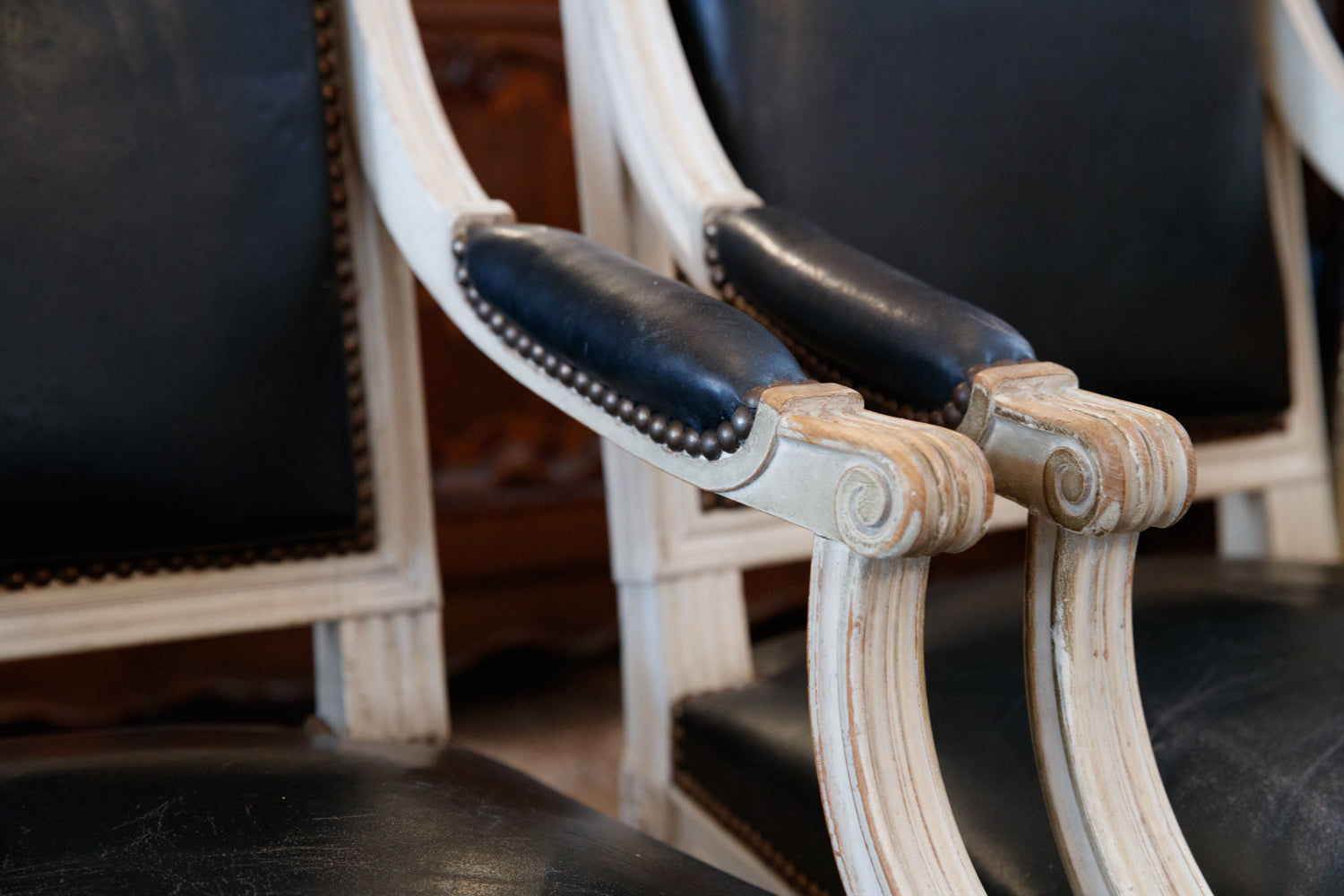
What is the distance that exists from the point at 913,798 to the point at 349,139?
1.49 ft

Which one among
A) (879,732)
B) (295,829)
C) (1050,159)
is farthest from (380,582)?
(1050,159)

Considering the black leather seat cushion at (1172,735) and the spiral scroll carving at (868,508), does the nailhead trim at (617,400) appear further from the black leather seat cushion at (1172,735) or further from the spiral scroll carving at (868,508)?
the black leather seat cushion at (1172,735)

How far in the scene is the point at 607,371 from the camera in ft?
1.40

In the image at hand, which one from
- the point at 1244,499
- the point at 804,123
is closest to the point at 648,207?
the point at 804,123

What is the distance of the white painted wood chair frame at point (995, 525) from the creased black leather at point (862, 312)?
2 centimetres

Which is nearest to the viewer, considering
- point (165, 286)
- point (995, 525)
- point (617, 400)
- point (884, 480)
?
point (884, 480)

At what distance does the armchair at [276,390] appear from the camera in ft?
1.32

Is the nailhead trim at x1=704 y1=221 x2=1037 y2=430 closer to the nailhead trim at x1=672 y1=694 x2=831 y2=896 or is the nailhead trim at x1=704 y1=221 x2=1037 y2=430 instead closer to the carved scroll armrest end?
the carved scroll armrest end

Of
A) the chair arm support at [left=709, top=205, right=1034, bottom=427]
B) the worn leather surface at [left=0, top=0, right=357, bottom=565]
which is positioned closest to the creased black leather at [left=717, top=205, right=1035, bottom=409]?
the chair arm support at [left=709, top=205, right=1034, bottom=427]

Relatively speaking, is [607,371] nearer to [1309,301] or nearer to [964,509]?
[964,509]

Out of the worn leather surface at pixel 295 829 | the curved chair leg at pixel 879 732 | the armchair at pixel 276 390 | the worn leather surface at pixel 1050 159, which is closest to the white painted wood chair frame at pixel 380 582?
the armchair at pixel 276 390

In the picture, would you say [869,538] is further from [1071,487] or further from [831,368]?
[831,368]

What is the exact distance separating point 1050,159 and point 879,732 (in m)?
0.52

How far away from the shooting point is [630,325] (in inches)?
16.4
